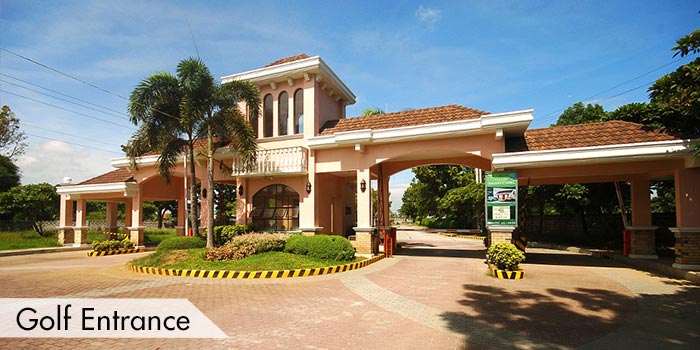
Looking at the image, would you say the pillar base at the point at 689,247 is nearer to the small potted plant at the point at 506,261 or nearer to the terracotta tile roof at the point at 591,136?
the terracotta tile roof at the point at 591,136

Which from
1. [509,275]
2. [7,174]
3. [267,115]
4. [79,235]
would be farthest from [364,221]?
[7,174]

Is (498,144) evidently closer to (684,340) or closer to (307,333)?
(684,340)

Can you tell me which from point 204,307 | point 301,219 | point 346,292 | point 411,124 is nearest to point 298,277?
point 346,292

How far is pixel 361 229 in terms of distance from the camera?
47.8ft

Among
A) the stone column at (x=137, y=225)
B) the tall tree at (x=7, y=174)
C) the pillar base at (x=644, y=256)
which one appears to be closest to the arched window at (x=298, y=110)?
the stone column at (x=137, y=225)

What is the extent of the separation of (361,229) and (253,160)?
16.8ft

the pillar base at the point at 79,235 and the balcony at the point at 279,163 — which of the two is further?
the pillar base at the point at 79,235

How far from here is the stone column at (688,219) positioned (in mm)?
10820

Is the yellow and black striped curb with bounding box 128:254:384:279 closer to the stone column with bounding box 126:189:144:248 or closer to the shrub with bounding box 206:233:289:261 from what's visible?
the shrub with bounding box 206:233:289:261

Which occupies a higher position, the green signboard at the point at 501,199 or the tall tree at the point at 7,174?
the tall tree at the point at 7,174

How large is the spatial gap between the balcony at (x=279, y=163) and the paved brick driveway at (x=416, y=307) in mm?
5647

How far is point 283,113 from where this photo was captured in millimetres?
17453

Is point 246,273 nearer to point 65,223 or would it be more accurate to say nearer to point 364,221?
point 364,221

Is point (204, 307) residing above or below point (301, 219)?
below
